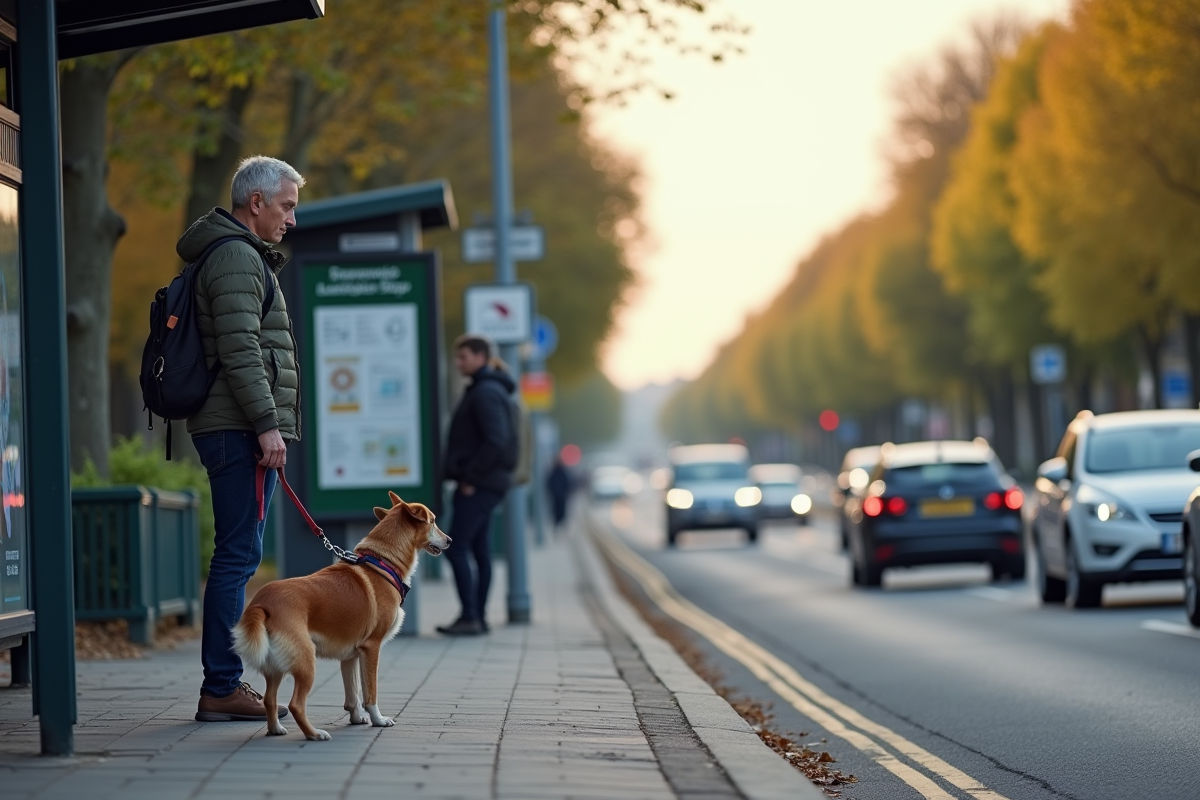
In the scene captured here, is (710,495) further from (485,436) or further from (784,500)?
(485,436)

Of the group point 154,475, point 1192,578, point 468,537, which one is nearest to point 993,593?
point 1192,578

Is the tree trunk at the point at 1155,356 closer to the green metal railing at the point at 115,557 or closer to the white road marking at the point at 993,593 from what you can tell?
the white road marking at the point at 993,593

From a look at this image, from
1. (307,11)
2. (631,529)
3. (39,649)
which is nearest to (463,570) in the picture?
(307,11)

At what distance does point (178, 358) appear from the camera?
24.9 ft

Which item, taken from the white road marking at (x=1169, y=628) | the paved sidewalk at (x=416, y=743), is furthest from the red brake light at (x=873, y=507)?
Answer: the paved sidewalk at (x=416, y=743)

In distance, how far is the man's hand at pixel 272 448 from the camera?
758cm

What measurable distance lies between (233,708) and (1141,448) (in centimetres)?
1153

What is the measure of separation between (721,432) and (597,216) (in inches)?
5345

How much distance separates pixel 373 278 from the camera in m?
14.0

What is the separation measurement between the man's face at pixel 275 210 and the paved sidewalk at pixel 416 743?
75.0 inches

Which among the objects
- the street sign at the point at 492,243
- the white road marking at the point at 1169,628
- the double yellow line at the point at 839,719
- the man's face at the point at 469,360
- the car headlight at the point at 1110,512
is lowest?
the double yellow line at the point at 839,719

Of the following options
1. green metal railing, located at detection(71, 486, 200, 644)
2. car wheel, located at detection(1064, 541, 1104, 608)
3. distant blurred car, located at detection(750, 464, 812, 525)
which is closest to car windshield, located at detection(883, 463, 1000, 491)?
car wheel, located at detection(1064, 541, 1104, 608)

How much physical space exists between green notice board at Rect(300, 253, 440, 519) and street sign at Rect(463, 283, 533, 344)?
3.20 metres

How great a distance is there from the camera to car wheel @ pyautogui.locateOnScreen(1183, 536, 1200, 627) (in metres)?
13.9
